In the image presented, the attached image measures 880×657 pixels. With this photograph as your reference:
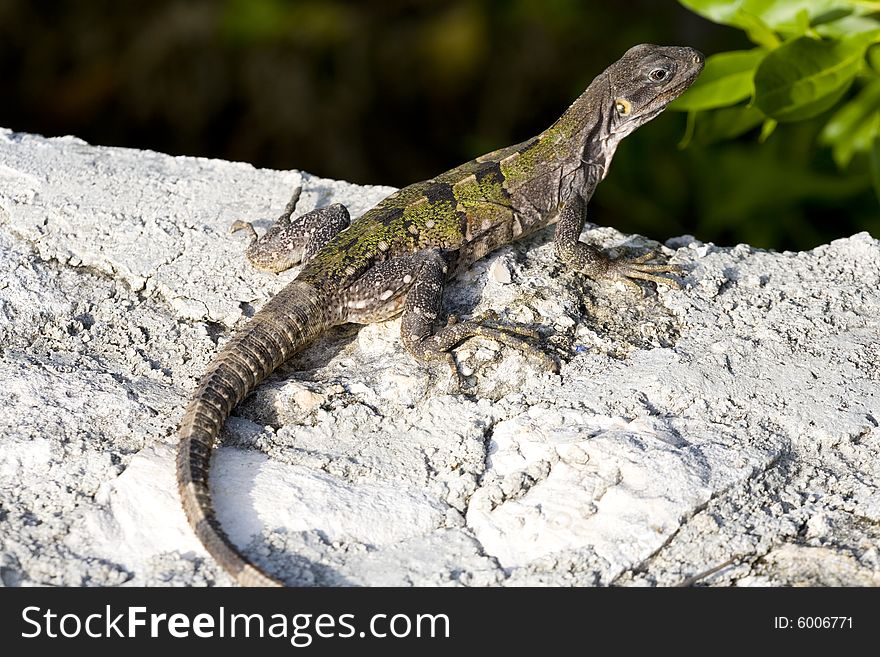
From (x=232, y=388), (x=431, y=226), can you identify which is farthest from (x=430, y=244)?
(x=232, y=388)

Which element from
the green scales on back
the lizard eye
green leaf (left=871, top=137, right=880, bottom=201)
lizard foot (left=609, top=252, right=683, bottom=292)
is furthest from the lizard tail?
green leaf (left=871, top=137, right=880, bottom=201)

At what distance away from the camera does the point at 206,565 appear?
3832mm

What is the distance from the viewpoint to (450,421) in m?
4.47

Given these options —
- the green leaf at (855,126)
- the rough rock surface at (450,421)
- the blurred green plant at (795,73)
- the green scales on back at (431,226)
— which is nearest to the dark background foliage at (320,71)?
the green leaf at (855,126)

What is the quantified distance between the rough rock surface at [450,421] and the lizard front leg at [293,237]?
3.9 inches

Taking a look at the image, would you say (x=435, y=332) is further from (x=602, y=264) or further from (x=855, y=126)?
(x=855, y=126)

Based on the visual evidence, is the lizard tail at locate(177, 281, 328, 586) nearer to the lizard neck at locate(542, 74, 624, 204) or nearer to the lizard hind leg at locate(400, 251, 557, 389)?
the lizard hind leg at locate(400, 251, 557, 389)

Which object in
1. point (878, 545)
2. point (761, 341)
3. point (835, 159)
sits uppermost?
point (835, 159)

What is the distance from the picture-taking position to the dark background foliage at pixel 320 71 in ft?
32.9

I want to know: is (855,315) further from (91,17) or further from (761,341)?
(91,17)

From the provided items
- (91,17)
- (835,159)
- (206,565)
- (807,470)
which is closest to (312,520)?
(206,565)

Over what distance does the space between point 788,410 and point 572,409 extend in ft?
2.96

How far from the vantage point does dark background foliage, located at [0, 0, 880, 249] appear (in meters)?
10.0
